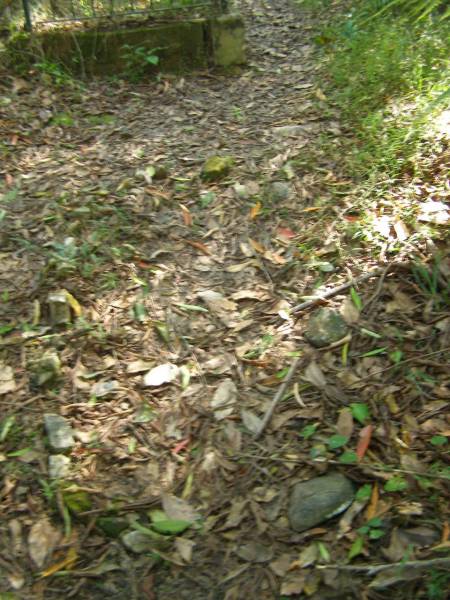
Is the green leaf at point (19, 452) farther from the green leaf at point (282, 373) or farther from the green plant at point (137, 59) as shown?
the green plant at point (137, 59)

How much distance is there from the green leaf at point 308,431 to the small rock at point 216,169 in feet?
5.96

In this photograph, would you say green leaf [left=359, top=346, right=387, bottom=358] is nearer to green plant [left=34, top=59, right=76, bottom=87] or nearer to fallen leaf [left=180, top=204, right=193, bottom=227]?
fallen leaf [left=180, top=204, right=193, bottom=227]

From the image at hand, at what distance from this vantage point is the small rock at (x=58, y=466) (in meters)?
2.55

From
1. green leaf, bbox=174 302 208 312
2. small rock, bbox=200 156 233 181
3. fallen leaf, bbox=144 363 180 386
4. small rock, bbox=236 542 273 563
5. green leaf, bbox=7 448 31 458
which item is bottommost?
small rock, bbox=236 542 273 563

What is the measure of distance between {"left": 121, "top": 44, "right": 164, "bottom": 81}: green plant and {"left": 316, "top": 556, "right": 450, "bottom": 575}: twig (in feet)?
12.8

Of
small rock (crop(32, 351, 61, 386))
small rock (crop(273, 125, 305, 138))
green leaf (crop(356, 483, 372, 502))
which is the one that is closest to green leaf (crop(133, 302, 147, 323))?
small rock (crop(32, 351, 61, 386))

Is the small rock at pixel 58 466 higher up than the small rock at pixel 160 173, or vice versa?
the small rock at pixel 160 173

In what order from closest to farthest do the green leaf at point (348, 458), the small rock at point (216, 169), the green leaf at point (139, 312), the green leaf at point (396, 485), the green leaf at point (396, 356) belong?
the green leaf at point (396, 485), the green leaf at point (348, 458), the green leaf at point (396, 356), the green leaf at point (139, 312), the small rock at point (216, 169)

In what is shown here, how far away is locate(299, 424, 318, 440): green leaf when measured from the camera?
2.60 metres

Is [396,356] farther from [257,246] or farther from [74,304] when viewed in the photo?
[74,304]

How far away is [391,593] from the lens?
2.10 metres

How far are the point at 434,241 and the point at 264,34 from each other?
10.6 ft

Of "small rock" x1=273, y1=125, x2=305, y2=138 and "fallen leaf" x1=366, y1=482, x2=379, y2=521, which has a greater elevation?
"small rock" x1=273, y1=125, x2=305, y2=138

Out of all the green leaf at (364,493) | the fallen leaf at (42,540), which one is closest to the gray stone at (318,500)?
the green leaf at (364,493)
